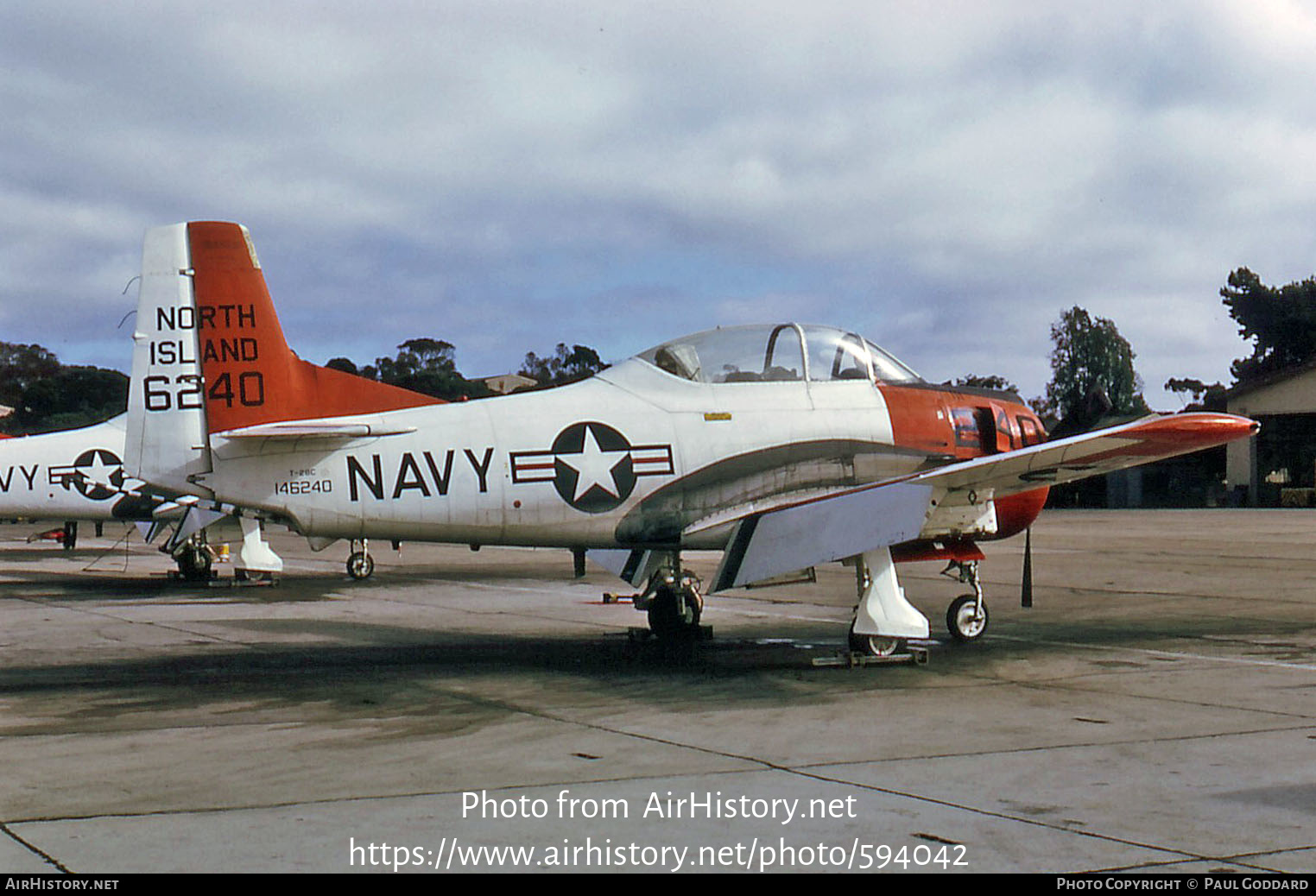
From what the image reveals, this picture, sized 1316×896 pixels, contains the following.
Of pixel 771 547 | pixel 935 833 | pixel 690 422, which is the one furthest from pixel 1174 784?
pixel 690 422

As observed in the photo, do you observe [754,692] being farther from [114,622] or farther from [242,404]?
[114,622]

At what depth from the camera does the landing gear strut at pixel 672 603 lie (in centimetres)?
1277

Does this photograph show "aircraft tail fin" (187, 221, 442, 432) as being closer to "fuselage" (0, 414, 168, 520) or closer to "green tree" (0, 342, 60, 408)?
"fuselage" (0, 414, 168, 520)

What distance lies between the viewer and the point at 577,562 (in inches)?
606

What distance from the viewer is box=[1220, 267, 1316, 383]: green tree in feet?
271

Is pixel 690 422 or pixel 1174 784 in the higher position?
pixel 690 422

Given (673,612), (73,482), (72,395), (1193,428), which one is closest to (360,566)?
(73,482)

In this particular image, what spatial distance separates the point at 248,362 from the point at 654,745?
6532 millimetres

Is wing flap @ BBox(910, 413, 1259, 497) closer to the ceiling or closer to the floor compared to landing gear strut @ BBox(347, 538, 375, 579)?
closer to the ceiling

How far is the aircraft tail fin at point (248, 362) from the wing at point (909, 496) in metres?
3.35

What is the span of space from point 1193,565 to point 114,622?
1775 centimetres

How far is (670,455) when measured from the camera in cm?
1116

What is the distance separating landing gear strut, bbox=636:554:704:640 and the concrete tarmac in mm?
400

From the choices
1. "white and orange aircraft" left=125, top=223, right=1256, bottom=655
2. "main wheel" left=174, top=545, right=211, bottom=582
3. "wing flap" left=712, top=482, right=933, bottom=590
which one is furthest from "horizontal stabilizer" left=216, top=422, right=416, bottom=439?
"main wheel" left=174, top=545, right=211, bottom=582
